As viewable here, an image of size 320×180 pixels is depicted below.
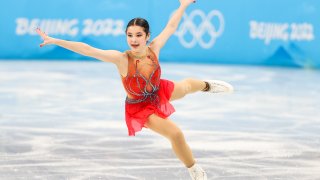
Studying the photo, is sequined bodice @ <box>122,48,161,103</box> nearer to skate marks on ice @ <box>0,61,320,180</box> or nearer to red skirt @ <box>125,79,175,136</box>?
red skirt @ <box>125,79,175,136</box>

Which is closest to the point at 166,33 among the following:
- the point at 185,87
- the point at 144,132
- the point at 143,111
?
the point at 185,87

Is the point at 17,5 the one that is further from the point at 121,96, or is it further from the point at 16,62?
the point at 121,96

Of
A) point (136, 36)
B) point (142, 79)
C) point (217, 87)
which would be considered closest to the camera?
point (136, 36)

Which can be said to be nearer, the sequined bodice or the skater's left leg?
the sequined bodice

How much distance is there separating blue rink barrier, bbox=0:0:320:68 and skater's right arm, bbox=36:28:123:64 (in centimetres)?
849

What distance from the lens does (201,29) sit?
42.0 ft

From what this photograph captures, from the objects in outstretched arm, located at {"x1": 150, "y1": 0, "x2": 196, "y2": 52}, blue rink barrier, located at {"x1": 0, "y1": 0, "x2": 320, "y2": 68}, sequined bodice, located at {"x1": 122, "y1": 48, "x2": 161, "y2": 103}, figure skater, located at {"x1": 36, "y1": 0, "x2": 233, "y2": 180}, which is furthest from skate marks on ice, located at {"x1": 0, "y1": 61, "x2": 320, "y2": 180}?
blue rink barrier, located at {"x1": 0, "y1": 0, "x2": 320, "y2": 68}

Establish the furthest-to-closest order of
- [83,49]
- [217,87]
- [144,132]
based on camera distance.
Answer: [144,132] → [217,87] → [83,49]

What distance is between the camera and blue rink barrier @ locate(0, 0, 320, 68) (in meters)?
12.7

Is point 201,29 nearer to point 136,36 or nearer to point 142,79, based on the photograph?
point 142,79

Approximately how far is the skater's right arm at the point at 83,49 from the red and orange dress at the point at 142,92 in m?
0.18

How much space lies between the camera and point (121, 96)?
348 inches

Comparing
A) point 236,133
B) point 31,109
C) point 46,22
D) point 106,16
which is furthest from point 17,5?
point 236,133

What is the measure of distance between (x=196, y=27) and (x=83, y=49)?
8844 millimetres
